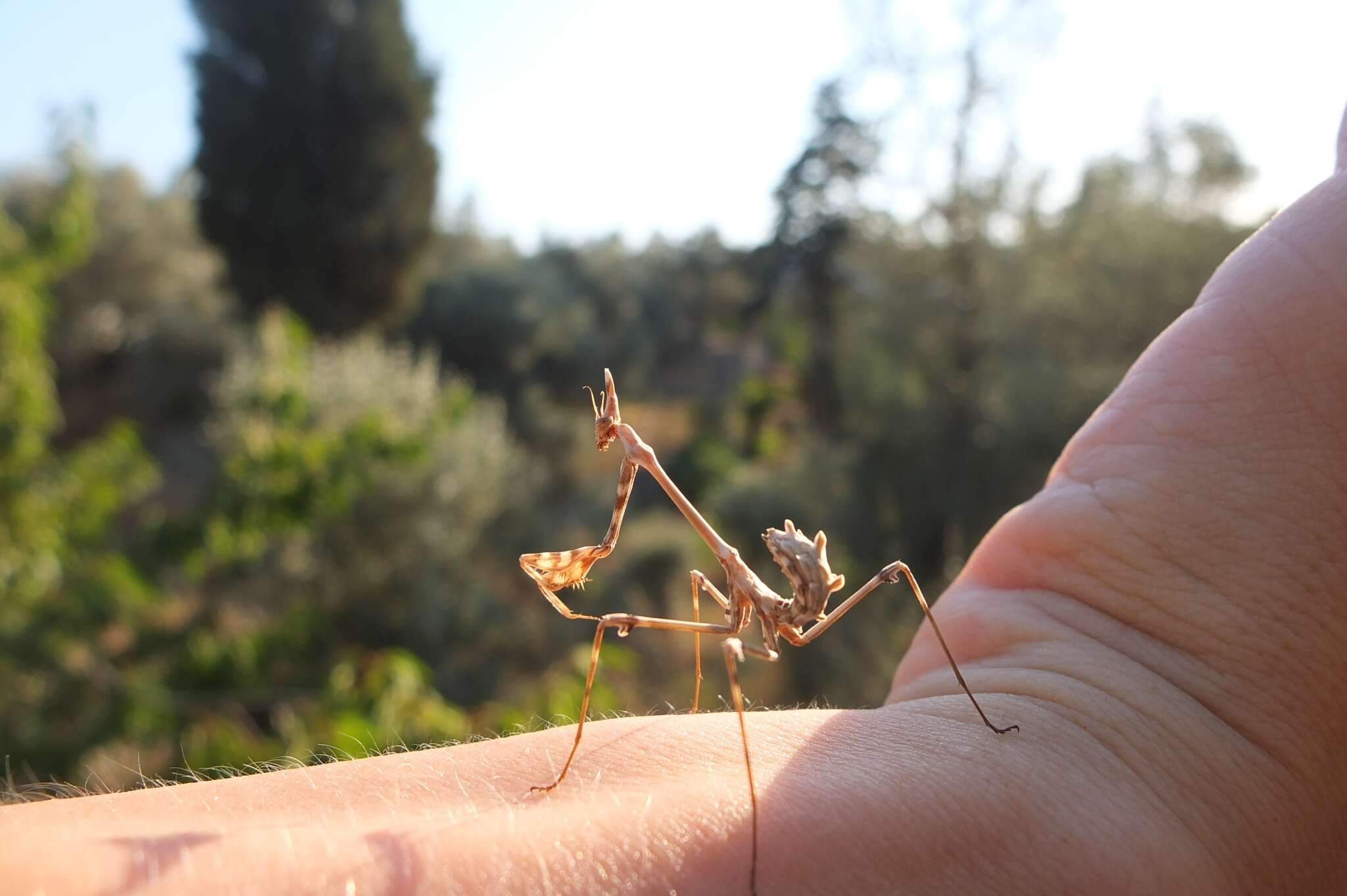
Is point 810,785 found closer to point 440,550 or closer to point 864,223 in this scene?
point 440,550

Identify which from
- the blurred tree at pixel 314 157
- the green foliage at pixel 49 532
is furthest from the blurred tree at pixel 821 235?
the blurred tree at pixel 314 157

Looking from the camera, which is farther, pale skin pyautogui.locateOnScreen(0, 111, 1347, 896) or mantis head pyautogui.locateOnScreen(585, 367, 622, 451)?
mantis head pyautogui.locateOnScreen(585, 367, 622, 451)

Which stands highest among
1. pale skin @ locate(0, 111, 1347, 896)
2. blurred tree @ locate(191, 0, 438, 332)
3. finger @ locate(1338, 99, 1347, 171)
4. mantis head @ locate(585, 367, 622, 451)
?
blurred tree @ locate(191, 0, 438, 332)

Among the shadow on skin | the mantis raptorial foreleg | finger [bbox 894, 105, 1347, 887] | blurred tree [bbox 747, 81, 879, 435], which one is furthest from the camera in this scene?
blurred tree [bbox 747, 81, 879, 435]

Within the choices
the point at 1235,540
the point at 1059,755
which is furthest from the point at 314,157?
the point at 1059,755

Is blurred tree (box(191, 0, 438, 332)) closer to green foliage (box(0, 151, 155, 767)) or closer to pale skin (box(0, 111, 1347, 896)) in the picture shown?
green foliage (box(0, 151, 155, 767))

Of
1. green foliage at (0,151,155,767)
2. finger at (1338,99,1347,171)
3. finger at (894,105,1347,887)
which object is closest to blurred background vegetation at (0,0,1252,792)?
green foliage at (0,151,155,767)
